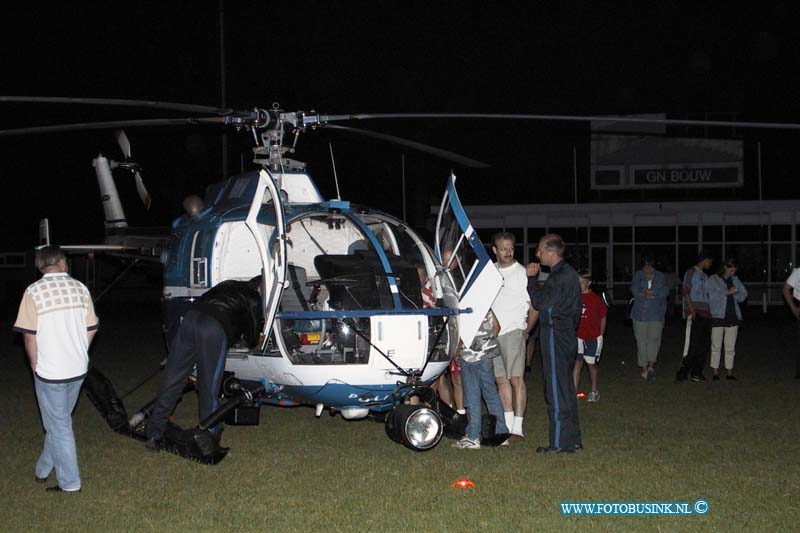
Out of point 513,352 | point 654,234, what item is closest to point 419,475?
point 513,352

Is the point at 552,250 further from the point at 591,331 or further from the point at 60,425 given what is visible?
the point at 60,425

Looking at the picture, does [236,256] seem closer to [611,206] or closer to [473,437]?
[473,437]

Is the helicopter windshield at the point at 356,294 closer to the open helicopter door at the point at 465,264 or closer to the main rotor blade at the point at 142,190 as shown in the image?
the open helicopter door at the point at 465,264

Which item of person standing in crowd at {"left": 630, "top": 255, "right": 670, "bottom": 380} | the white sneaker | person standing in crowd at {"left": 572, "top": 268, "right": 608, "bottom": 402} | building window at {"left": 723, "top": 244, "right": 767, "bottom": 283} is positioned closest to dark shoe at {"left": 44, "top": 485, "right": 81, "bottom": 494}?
the white sneaker

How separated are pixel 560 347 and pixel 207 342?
2.97 meters

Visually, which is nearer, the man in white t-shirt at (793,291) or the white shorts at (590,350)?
the white shorts at (590,350)

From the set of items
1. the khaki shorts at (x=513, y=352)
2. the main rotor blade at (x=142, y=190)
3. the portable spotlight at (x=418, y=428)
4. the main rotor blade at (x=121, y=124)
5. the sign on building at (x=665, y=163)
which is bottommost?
the portable spotlight at (x=418, y=428)

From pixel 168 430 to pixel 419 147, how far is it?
145 inches

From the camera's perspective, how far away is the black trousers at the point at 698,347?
42.0 feet

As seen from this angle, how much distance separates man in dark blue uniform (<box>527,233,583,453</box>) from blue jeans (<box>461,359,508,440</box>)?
0.51m

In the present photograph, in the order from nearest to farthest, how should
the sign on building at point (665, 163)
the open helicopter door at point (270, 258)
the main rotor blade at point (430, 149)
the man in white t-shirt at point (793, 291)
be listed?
1. the open helicopter door at point (270, 258)
2. the main rotor blade at point (430, 149)
3. the man in white t-shirt at point (793, 291)
4. the sign on building at point (665, 163)

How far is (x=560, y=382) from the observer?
793 centimetres

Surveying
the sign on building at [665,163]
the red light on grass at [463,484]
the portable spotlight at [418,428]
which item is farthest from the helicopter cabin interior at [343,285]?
the sign on building at [665,163]

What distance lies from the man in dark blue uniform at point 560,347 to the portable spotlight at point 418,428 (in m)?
1.16
